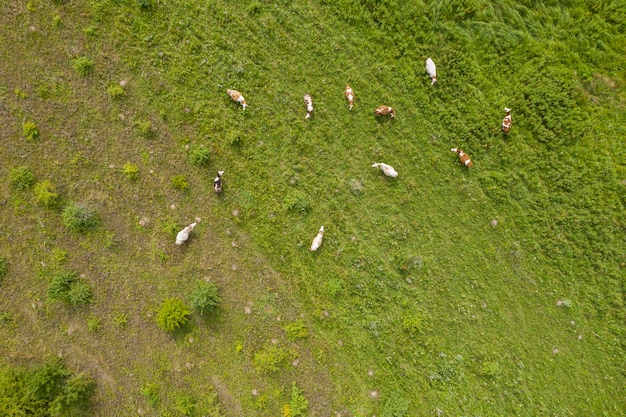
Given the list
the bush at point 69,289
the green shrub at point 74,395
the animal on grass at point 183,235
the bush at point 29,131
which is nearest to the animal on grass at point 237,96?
the animal on grass at point 183,235

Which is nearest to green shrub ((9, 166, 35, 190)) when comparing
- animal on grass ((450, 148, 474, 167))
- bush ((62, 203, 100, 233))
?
bush ((62, 203, 100, 233))

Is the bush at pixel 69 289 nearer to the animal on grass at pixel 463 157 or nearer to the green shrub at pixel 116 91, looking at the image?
the green shrub at pixel 116 91

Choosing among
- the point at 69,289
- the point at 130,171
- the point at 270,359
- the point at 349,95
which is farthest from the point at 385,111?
the point at 69,289

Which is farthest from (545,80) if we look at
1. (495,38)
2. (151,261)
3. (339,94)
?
(151,261)

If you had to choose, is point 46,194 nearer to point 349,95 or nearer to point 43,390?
point 43,390

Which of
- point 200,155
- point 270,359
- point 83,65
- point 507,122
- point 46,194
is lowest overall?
point 270,359

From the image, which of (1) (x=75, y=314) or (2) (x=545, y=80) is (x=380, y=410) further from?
(2) (x=545, y=80)

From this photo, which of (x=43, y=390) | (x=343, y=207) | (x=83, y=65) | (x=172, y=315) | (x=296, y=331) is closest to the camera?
(x=43, y=390)
